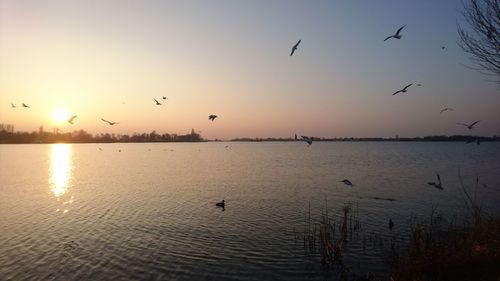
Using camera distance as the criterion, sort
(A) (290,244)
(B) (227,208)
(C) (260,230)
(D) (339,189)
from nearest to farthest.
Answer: (A) (290,244), (C) (260,230), (B) (227,208), (D) (339,189)

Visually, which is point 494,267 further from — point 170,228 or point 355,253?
point 170,228

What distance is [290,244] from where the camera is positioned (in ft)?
68.0

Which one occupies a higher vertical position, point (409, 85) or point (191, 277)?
point (409, 85)

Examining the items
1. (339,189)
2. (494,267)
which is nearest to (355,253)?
(494,267)

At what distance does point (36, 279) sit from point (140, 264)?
13.8 feet

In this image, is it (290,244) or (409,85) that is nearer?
(409,85)

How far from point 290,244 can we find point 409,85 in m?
10.0

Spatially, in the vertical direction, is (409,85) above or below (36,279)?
above

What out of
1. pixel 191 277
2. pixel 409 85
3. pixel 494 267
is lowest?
pixel 191 277

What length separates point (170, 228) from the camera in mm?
24797

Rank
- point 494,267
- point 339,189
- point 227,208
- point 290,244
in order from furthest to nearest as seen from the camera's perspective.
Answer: point 339,189, point 227,208, point 290,244, point 494,267

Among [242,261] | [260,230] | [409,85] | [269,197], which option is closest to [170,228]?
[260,230]

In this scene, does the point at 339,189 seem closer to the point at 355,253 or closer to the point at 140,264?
the point at 355,253

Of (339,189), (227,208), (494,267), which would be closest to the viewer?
(494,267)
